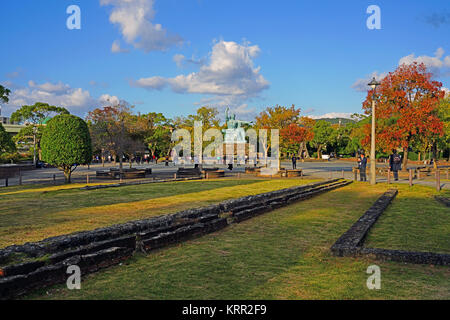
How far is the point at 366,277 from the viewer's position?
5039 mm

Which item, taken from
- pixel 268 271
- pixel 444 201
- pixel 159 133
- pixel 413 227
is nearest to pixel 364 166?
pixel 444 201

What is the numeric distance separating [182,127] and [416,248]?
54196 mm

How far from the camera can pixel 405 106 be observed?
26781mm

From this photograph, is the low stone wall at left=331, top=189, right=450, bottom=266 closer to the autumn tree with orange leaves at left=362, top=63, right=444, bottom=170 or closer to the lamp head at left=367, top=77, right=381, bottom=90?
the lamp head at left=367, top=77, right=381, bottom=90

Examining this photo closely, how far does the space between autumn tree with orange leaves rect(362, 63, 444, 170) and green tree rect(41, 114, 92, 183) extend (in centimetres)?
2056

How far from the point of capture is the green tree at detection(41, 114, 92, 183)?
2031 cm

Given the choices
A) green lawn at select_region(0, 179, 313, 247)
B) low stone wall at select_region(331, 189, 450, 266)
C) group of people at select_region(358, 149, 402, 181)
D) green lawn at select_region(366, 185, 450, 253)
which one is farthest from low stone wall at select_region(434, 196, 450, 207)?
group of people at select_region(358, 149, 402, 181)

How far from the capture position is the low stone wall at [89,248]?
14.8ft

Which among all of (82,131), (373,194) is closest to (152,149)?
(82,131)

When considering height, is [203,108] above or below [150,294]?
above

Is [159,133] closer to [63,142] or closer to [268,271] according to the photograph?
[63,142]
